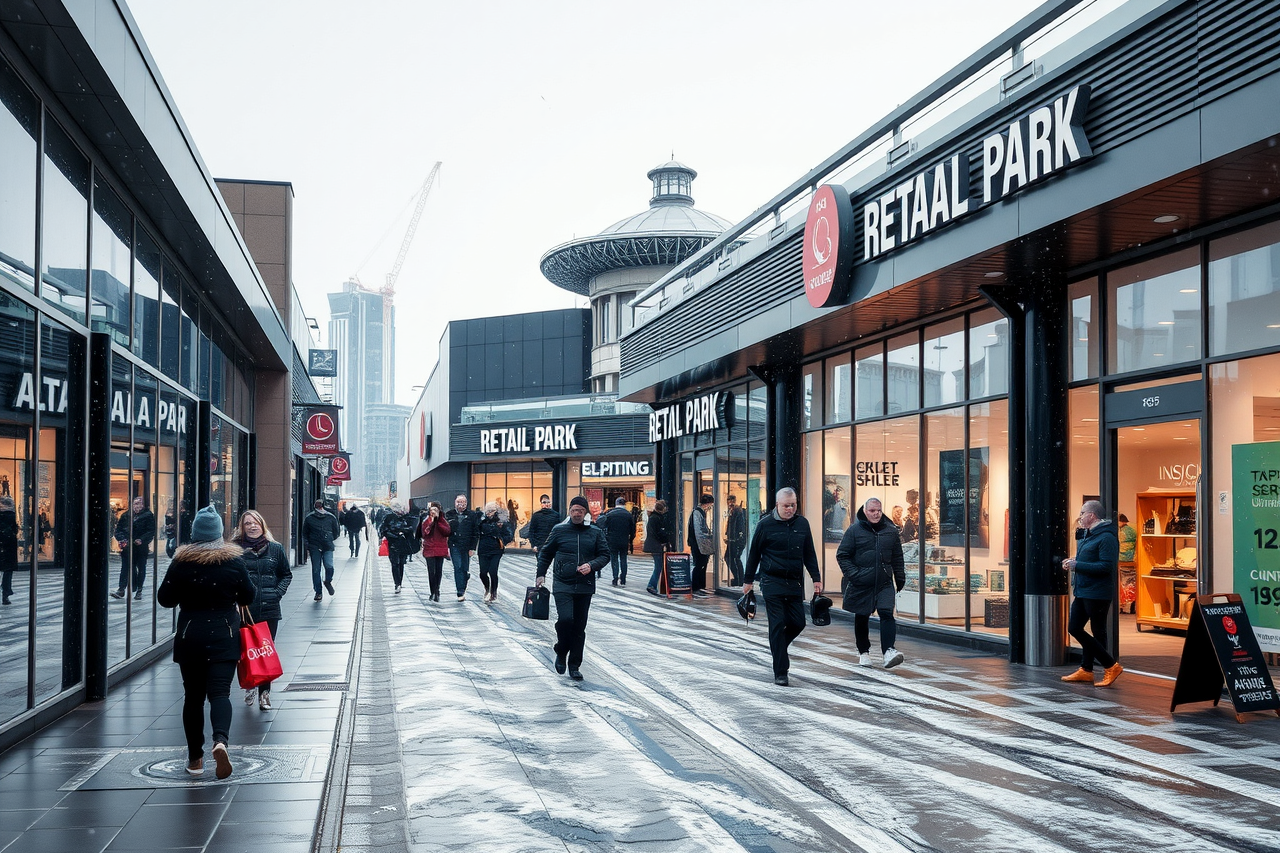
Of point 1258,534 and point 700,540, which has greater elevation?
point 1258,534

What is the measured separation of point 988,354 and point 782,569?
4.50m

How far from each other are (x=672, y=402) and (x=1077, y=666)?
604 inches

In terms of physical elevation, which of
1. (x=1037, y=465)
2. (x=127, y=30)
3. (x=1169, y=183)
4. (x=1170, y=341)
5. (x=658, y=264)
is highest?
(x=658, y=264)

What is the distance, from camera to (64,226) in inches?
338

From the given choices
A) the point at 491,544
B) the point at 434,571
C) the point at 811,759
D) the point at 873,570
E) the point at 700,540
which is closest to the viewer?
the point at 811,759

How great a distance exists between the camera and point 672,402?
26609 mm

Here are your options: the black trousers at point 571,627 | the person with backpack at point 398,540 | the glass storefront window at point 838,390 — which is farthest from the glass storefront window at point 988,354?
the person with backpack at point 398,540

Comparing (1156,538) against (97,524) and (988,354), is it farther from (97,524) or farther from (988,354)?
(97,524)

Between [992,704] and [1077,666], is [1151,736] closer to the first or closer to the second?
[992,704]

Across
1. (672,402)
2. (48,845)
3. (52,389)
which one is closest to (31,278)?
(52,389)

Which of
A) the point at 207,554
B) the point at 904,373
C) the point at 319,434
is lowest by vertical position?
the point at 207,554

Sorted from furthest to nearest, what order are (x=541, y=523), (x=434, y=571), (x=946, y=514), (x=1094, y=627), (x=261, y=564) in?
(x=434, y=571) → (x=541, y=523) → (x=946, y=514) → (x=1094, y=627) → (x=261, y=564)

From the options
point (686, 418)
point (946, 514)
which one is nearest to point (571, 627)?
point (946, 514)

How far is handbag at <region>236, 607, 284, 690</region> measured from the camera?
735 centimetres
